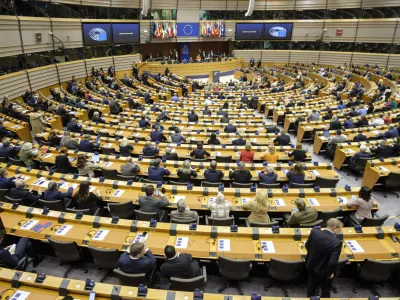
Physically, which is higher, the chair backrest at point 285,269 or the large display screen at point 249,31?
the large display screen at point 249,31

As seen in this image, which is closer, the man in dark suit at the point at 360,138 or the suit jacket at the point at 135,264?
the suit jacket at the point at 135,264

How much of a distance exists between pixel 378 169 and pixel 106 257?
25.0 feet

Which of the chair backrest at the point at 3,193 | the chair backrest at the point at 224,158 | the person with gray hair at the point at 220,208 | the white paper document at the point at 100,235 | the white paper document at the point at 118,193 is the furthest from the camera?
the chair backrest at the point at 224,158

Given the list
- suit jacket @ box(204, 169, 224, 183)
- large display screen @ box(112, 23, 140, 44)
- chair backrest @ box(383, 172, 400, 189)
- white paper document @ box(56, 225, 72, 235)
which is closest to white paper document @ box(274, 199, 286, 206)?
suit jacket @ box(204, 169, 224, 183)

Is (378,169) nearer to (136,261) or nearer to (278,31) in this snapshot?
(136,261)

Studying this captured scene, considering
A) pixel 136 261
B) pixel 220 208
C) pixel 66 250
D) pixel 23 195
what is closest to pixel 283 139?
pixel 220 208

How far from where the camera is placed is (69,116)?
14.3 meters

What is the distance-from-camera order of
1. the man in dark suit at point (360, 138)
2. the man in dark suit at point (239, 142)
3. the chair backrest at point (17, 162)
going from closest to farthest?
the chair backrest at point (17, 162), the man in dark suit at point (239, 142), the man in dark suit at point (360, 138)

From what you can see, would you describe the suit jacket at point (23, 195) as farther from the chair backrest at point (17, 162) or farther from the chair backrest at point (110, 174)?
the chair backrest at point (17, 162)

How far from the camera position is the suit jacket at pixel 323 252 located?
433 centimetres

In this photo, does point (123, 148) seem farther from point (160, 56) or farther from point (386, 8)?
point (386, 8)

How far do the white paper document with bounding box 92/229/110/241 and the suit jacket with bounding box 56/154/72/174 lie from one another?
11.1ft

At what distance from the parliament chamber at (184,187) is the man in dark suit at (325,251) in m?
0.02

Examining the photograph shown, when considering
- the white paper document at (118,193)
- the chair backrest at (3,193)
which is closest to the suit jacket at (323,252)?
the white paper document at (118,193)
